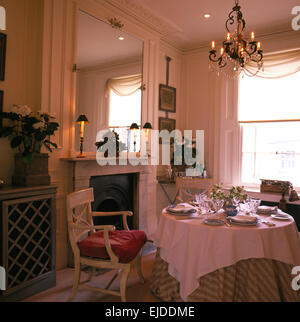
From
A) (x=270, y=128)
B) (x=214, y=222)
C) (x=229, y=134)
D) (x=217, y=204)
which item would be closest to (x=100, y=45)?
(x=217, y=204)

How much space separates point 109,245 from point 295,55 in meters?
3.94

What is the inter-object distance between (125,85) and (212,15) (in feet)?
Answer: 5.39

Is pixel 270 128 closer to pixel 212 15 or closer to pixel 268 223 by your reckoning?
pixel 212 15

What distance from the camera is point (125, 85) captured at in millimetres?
4023

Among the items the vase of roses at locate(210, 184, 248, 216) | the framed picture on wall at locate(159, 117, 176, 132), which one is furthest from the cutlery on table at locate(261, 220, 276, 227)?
the framed picture on wall at locate(159, 117, 176, 132)

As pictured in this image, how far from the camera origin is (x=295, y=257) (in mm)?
2451

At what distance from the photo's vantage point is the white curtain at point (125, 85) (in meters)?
3.79

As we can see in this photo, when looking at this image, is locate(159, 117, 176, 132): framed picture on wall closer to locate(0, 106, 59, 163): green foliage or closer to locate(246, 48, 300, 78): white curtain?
locate(246, 48, 300, 78): white curtain

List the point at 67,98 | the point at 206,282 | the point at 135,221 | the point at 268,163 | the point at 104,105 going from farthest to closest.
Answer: the point at 268,163 → the point at 135,221 → the point at 104,105 → the point at 67,98 → the point at 206,282

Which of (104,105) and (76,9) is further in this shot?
(104,105)

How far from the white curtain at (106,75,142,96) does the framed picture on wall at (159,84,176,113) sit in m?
0.79
